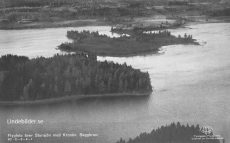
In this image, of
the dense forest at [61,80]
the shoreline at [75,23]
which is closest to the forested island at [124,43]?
the shoreline at [75,23]

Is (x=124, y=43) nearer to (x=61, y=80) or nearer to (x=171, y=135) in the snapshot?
(x=61, y=80)

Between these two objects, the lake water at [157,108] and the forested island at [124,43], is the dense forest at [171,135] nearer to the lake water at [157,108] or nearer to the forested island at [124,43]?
the lake water at [157,108]

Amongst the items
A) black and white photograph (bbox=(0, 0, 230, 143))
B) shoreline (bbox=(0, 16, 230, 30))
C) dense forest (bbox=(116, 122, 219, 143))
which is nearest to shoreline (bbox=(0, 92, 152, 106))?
Result: black and white photograph (bbox=(0, 0, 230, 143))

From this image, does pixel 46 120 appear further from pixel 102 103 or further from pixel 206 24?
pixel 206 24

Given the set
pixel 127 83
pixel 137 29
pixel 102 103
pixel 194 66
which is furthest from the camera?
pixel 137 29

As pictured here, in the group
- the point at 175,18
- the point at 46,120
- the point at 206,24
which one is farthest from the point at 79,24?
the point at 46,120

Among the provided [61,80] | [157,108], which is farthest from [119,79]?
A: [157,108]
